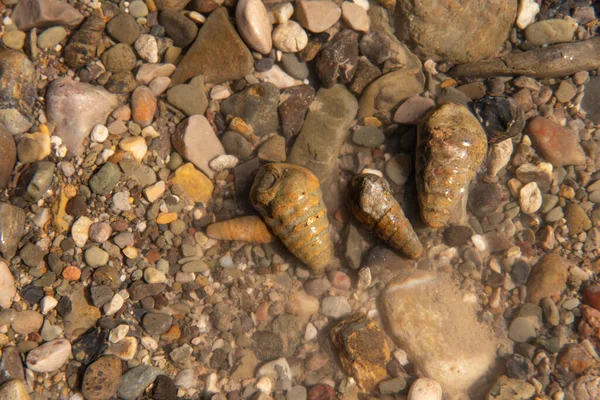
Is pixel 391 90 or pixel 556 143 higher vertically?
pixel 391 90

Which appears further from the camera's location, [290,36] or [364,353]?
[290,36]

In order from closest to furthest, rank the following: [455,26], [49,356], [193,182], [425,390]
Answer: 1. [49,356]
2. [425,390]
3. [193,182]
4. [455,26]

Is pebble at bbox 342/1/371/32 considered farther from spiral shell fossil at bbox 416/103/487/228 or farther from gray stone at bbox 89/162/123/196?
gray stone at bbox 89/162/123/196

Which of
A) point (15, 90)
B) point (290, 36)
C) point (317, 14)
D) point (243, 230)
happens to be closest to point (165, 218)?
point (243, 230)

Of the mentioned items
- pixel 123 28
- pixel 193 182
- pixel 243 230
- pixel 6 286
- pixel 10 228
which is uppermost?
pixel 123 28

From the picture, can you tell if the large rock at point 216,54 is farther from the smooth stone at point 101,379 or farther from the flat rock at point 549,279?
the flat rock at point 549,279

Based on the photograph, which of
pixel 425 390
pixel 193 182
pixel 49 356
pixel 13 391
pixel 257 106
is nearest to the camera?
pixel 13 391

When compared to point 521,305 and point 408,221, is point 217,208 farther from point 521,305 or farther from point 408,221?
point 521,305

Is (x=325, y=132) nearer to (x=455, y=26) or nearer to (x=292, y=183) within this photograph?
(x=292, y=183)

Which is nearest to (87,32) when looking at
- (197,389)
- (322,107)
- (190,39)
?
(190,39)
